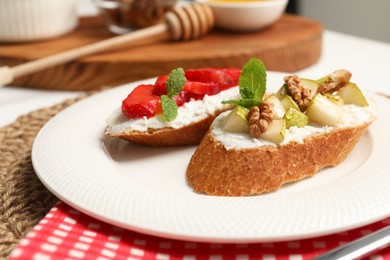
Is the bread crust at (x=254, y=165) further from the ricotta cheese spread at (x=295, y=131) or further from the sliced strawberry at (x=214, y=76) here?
the sliced strawberry at (x=214, y=76)

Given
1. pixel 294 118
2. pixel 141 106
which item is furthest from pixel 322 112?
pixel 141 106

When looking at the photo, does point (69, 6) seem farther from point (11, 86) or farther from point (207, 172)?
point (207, 172)

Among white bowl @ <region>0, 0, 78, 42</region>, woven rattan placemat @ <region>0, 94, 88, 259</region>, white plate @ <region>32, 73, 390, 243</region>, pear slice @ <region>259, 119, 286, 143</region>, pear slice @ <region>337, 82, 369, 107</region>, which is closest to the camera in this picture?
white plate @ <region>32, 73, 390, 243</region>

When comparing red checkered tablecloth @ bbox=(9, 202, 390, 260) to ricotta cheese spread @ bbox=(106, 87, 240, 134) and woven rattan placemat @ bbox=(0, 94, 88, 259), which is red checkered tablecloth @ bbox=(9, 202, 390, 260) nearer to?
woven rattan placemat @ bbox=(0, 94, 88, 259)

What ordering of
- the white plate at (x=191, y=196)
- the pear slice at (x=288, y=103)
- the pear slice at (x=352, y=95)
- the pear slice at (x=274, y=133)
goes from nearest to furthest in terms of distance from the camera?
the white plate at (x=191, y=196) < the pear slice at (x=274, y=133) < the pear slice at (x=288, y=103) < the pear slice at (x=352, y=95)

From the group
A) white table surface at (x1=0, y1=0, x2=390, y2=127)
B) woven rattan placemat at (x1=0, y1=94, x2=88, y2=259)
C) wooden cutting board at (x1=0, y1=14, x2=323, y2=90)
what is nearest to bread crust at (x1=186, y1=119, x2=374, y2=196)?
woven rattan placemat at (x1=0, y1=94, x2=88, y2=259)

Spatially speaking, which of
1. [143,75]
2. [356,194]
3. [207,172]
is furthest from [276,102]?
[143,75]

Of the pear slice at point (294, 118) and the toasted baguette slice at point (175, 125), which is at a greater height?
the pear slice at point (294, 118)

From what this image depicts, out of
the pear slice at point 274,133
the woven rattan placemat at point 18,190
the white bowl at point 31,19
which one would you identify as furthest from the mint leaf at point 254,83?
the white bowl at point 31,19
